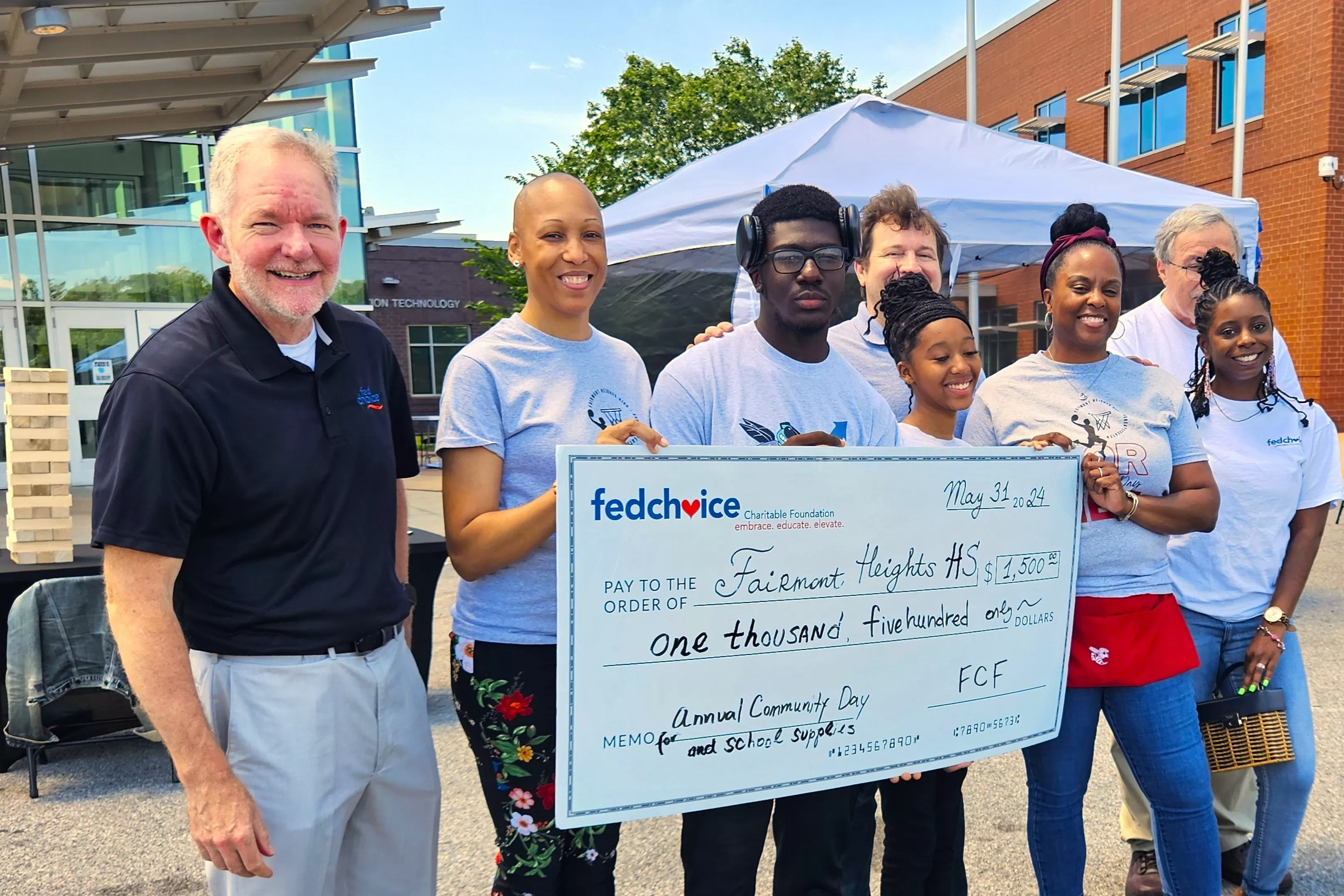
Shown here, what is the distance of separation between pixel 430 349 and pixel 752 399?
30.3 metres

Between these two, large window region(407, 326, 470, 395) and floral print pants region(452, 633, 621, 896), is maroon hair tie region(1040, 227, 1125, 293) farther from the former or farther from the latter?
large window region(407, 326, 470, 395)

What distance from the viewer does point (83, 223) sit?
1496 cm

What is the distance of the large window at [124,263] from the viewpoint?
14875 mm

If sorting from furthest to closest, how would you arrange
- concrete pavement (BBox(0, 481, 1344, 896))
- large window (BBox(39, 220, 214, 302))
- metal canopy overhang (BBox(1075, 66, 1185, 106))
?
metal canopy overhang (BBox(1075, 66, 1185, 106))
large window (BBox(39, 220, 214, 302))
concrete pavement (BBox(0, 481, 1344, 896))

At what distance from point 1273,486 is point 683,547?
1.88 metres

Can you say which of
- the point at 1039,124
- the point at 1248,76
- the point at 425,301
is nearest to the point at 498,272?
the point at 425,301

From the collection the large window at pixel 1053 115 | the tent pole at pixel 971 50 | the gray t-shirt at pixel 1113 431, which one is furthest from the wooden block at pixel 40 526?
the large window at pixel 1053 115

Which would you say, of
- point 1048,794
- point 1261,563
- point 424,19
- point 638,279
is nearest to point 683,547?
point 1048,794

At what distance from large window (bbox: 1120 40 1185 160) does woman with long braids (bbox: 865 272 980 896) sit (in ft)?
65.6

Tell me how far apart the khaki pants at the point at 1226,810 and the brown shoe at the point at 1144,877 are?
2cm

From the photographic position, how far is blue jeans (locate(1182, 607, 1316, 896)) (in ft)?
8.91

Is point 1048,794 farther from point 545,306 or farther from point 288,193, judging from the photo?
point 288,193

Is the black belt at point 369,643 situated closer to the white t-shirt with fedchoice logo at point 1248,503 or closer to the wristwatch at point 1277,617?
Result: the white t-shirt with fedchoice logo at point 1248,503

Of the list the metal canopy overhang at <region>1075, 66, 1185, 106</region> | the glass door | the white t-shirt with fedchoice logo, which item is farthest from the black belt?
the metal canopy overhang at <region>1075, 66, 1185, 106</region>
